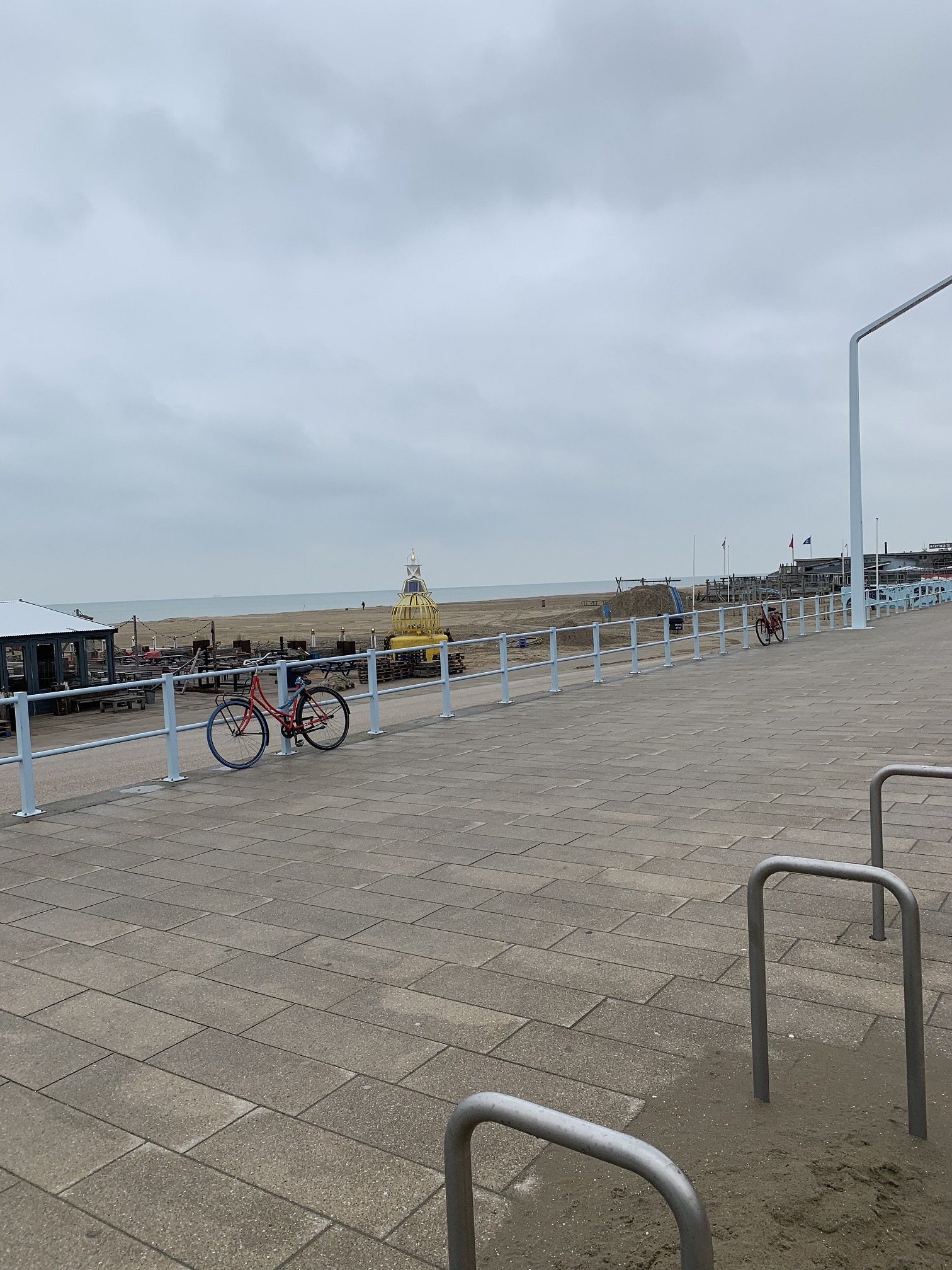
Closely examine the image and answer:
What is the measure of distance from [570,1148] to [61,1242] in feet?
5.16

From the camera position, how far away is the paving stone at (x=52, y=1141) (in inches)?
113

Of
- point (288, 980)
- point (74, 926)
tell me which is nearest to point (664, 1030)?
point (288, 980)

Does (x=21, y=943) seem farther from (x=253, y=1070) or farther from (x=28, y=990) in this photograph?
(x=253, y=1070)

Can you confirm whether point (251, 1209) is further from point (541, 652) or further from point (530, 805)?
point (541, 652)

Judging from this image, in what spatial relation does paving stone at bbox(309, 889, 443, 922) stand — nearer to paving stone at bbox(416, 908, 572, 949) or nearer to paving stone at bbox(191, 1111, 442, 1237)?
paving stone at bbox(416, 908, 572, 949)

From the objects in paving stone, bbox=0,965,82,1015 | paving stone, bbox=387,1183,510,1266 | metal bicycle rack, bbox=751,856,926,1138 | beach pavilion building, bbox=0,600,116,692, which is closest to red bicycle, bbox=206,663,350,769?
paving stone, bbox=0,965,82,1015

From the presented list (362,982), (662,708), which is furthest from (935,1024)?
(662,708)

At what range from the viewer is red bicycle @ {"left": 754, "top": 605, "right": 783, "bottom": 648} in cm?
2330

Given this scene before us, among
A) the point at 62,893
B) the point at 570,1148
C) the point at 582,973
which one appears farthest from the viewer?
the point at 62,893

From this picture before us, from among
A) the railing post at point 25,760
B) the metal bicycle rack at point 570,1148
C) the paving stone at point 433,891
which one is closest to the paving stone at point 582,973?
the paving stone at point 433,891

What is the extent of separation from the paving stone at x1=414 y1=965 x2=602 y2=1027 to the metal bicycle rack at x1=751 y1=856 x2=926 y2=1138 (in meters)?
0.86

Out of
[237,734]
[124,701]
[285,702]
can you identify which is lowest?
[124,701]

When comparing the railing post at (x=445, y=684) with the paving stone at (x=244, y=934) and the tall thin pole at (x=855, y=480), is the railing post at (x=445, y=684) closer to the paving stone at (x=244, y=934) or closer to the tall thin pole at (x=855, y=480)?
the paving stone at (x=244, y=934)

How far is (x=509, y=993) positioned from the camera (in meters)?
3.97
